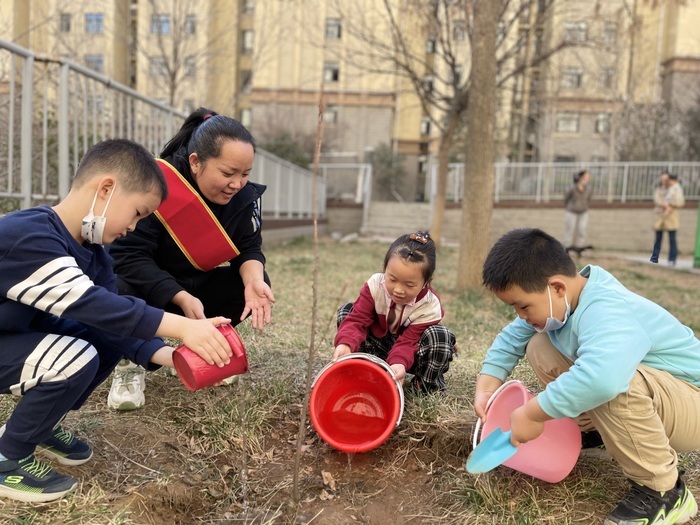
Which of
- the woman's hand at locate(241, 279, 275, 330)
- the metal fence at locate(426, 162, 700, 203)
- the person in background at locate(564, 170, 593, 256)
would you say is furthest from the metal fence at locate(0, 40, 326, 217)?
the metal fence at locate(426, 162, 700, 203)

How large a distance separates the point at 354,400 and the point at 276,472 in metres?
0.47

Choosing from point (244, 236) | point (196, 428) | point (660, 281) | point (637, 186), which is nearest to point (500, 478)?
point (196, 428)

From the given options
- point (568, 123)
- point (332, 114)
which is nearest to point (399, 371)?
point (332, 114)

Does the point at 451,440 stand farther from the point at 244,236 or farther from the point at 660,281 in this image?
the point at 660,281

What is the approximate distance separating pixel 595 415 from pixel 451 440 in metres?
0.62

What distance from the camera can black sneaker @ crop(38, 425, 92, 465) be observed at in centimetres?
184

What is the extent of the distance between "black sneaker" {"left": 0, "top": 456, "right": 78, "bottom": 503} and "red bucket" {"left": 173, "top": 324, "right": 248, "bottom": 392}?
47 cm

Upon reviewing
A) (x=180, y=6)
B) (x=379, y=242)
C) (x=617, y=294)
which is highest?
(x=180, y=6)

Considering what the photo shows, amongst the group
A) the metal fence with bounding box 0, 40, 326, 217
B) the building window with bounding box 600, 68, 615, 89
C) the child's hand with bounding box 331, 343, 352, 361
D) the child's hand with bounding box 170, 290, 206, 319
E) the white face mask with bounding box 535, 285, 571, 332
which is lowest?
the child's hand with bounding box 331, 343, 352, 361

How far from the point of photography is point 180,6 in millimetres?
11242

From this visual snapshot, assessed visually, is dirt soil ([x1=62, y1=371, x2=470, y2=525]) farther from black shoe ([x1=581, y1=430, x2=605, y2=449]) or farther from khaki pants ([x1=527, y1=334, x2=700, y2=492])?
khaki pants ([x1=527, y1=334, x2=700, y2=492])

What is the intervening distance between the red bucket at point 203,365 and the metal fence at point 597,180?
1488cm

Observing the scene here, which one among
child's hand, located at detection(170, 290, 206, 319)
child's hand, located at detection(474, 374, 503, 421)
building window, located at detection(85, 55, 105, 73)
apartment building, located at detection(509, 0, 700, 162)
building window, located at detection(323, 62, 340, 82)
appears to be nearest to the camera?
child's hand, located at detection(474, 374, 503, 421)

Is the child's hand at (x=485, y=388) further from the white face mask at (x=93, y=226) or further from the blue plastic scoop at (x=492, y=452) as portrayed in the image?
the white face mask at (x=93, y=226)
